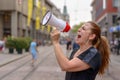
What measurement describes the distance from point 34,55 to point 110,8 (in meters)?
56.5

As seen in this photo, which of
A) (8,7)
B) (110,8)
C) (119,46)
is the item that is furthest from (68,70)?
(110,8)

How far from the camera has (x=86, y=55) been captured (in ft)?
14.3

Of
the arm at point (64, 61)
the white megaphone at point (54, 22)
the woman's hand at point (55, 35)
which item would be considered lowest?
the arm at point (64, 61)

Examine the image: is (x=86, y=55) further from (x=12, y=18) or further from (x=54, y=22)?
(x=12, y=18)

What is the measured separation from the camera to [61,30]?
426 centimetres

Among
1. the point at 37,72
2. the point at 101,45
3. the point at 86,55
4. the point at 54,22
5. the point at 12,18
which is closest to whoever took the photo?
the point at 54,22

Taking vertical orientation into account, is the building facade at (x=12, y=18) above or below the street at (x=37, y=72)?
above

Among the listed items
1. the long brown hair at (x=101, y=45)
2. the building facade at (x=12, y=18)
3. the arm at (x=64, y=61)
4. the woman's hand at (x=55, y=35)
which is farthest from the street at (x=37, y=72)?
the building facade at (x=12, y=18)

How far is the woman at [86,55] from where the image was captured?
13.9ft

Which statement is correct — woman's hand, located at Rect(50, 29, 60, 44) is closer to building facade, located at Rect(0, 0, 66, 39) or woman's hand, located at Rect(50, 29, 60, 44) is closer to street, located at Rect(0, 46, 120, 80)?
street, located at Rect(0, 46, 120, 80)

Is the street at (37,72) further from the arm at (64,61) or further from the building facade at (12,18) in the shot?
the building facade at (12,18)

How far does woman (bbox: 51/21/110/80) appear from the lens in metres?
4.24

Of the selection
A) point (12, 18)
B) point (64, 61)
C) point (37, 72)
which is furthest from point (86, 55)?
point (12, 18)

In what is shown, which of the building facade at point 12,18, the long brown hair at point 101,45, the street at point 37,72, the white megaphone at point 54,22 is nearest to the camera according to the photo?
the white megaphone at point 54,22
